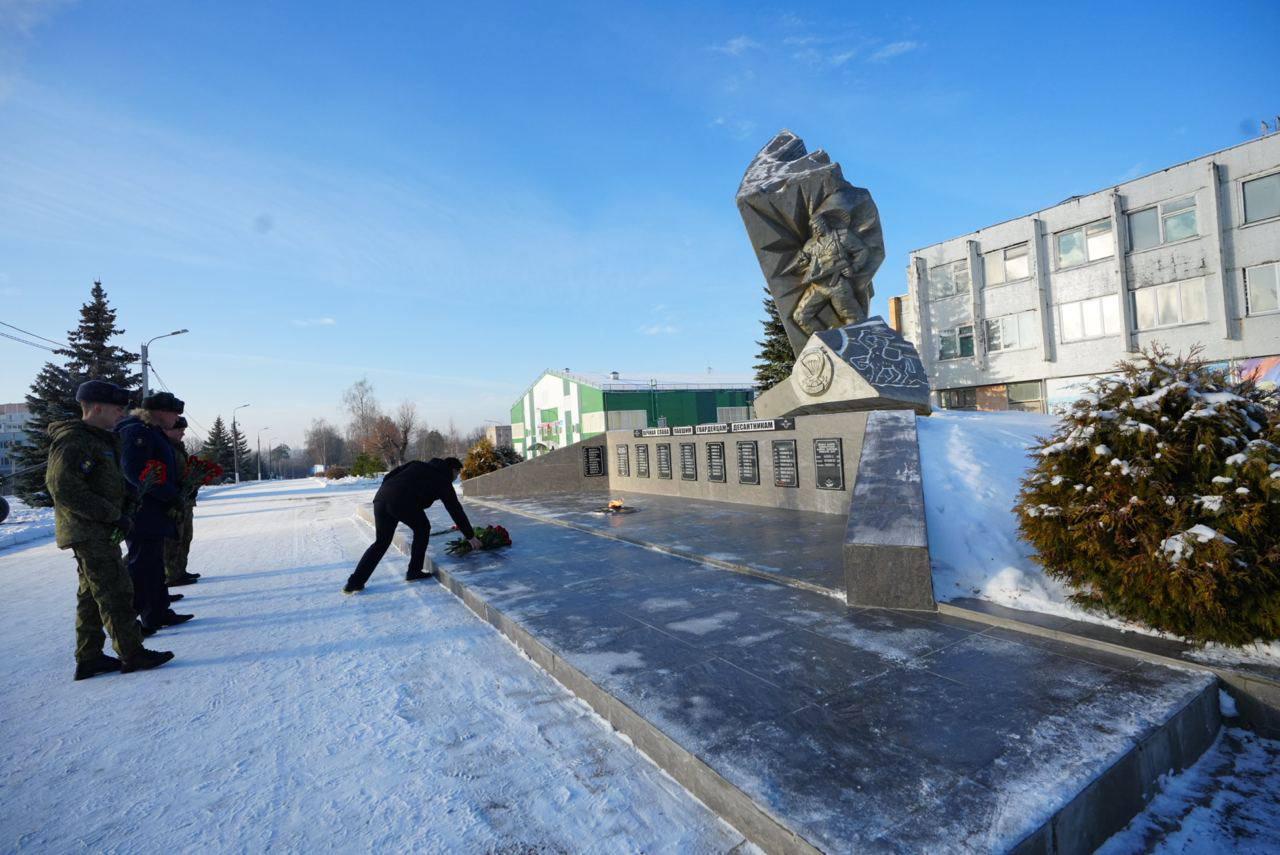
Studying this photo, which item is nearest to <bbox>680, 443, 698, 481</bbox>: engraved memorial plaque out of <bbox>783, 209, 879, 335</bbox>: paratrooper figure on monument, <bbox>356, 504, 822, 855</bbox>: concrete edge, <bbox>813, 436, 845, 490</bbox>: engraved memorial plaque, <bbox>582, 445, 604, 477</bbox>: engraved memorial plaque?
<bbox>813, 436, 845, 490</bbox>: engraved memorial plaque

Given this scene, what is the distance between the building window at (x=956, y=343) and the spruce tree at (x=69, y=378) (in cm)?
3903

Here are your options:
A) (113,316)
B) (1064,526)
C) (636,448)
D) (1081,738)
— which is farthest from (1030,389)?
(113,316)

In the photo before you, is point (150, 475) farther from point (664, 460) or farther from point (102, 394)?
point (664, 460)

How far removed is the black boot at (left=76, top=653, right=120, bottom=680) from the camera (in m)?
4.43

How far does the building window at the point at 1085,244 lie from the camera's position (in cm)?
2236

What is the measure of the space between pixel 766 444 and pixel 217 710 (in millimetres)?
8624

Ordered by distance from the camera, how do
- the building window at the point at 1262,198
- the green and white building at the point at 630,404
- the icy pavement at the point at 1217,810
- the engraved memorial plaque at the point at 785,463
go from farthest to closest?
the green and white building at the point at 630,404 < the building window at the point at 1262,198 < the engraved memorial plaque at the point at 785,463 < the icy pavement at the point at 1217,810

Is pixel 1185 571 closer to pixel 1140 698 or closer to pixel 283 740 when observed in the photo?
pixel 1140 698

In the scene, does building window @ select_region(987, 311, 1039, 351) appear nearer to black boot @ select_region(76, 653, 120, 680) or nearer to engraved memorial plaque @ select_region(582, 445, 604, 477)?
engraved memorial plaque @ select_region(582, 445, 604, 477)

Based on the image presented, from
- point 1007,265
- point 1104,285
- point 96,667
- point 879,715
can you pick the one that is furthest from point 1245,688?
point 1007,265

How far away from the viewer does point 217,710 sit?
374 centimetres


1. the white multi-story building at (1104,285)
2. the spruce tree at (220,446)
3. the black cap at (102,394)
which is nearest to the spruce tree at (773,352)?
the white multi-story building at (1104,285)

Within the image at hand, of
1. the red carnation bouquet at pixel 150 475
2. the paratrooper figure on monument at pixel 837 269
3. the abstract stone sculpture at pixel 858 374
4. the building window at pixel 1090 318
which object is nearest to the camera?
the red carnation bouquet at pixel 150 475

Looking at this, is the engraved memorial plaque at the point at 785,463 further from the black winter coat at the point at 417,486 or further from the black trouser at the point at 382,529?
the black trouser at the point at 382,529
